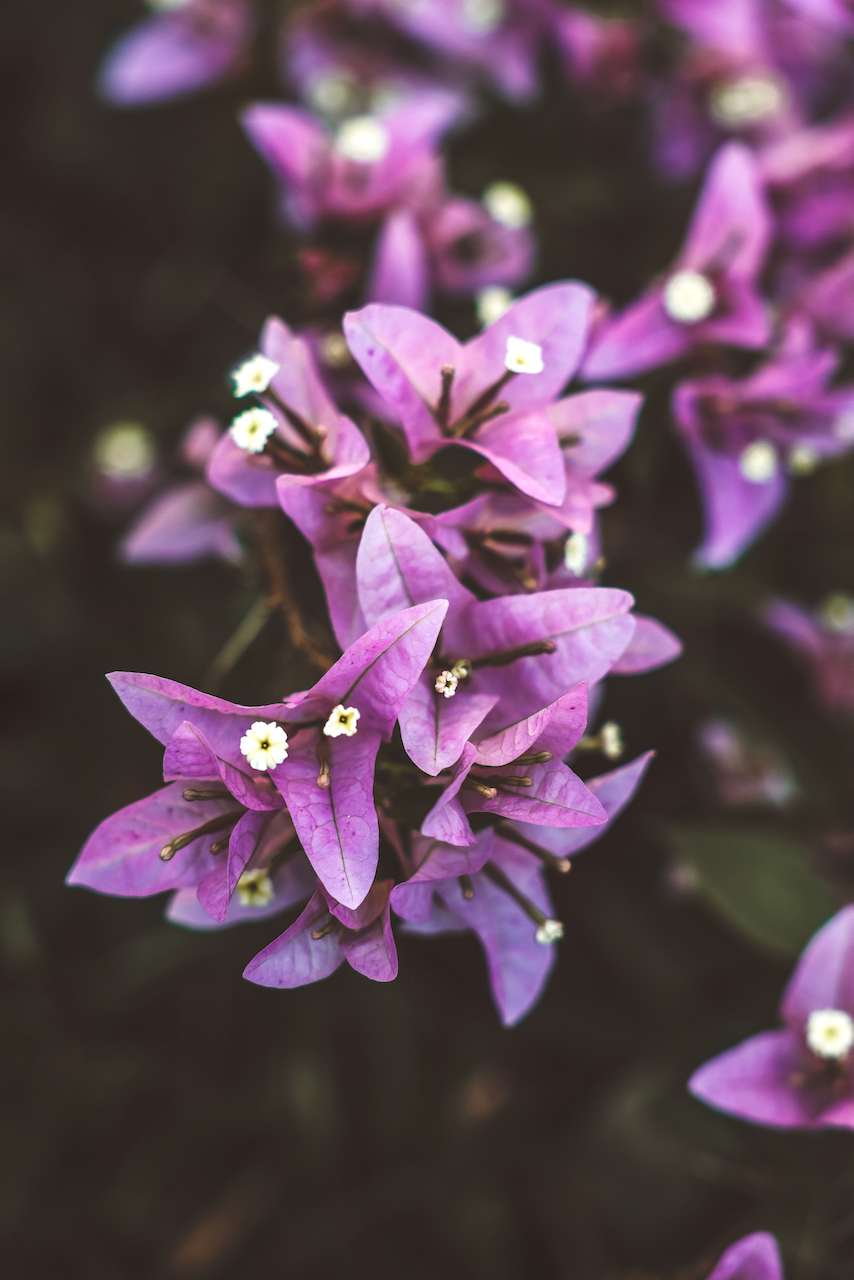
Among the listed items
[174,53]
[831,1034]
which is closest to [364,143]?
[174,53]

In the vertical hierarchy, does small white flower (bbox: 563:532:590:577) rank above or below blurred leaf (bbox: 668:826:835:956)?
above

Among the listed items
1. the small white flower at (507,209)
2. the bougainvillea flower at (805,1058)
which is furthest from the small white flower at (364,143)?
the bougainvillea flower at (805,1058)

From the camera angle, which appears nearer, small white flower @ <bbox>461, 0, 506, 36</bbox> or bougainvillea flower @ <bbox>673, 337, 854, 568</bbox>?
bougainvillea flower @ <bbox>673, 337, 854, 568</bbox>

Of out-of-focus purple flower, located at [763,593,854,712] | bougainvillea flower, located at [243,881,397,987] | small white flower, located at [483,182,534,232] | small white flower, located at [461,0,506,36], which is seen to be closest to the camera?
bougainvillea flower, located at [243,881,397,987]

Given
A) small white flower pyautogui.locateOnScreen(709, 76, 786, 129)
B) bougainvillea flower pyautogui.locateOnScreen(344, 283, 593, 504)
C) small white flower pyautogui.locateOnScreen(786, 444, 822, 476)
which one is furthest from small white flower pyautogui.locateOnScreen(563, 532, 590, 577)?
small white flower pyautogui.locateOnScreen(709, 76, 786, 129)

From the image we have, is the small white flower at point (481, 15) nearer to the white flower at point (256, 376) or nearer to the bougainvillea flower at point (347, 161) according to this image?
the bougainvillea flower at point (347, 161)

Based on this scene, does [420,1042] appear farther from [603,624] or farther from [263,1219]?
[603,624]

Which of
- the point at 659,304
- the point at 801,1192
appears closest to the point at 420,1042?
the point at 801,1192

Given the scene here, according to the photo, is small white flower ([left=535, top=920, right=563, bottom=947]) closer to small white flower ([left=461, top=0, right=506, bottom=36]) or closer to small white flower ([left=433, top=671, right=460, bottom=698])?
small white flower ([left=433, top=671, right=460, bottom=698])
